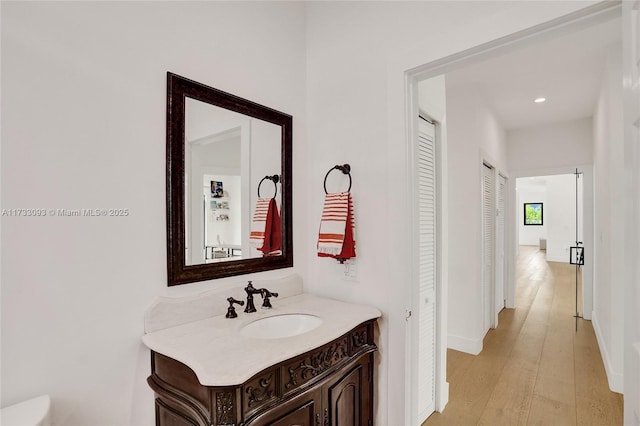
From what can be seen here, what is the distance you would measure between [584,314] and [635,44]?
4.88 meters

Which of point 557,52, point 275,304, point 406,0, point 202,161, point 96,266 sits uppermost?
point 557,52

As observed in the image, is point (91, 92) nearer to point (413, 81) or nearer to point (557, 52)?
point (413, 81)

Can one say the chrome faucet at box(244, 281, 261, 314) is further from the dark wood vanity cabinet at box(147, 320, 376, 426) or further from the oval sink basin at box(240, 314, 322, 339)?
the dark wood vanity cabinet at box(147, 320, 376, 426)


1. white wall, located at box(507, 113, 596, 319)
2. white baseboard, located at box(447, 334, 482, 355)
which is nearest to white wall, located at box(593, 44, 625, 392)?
white baseboard, located at box(447, 334, 482, 355)

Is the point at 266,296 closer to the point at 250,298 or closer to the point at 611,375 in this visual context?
the point at 250,298

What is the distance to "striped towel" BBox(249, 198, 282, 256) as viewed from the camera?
178cm

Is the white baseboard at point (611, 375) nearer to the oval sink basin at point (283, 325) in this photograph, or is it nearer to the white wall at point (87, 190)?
the oval sink basin at point (283, 325)

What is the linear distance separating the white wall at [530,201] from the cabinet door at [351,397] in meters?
11.4

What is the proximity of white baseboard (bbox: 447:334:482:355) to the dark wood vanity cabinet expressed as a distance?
91.3 inches

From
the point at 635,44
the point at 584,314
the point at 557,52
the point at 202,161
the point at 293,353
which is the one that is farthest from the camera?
the point at 584,314

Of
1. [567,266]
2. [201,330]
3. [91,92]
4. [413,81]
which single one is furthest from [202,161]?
[567,266]

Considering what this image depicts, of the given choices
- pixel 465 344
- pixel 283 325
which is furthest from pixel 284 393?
pixel 465 344

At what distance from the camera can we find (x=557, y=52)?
290cm

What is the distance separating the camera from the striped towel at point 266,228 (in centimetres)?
178
